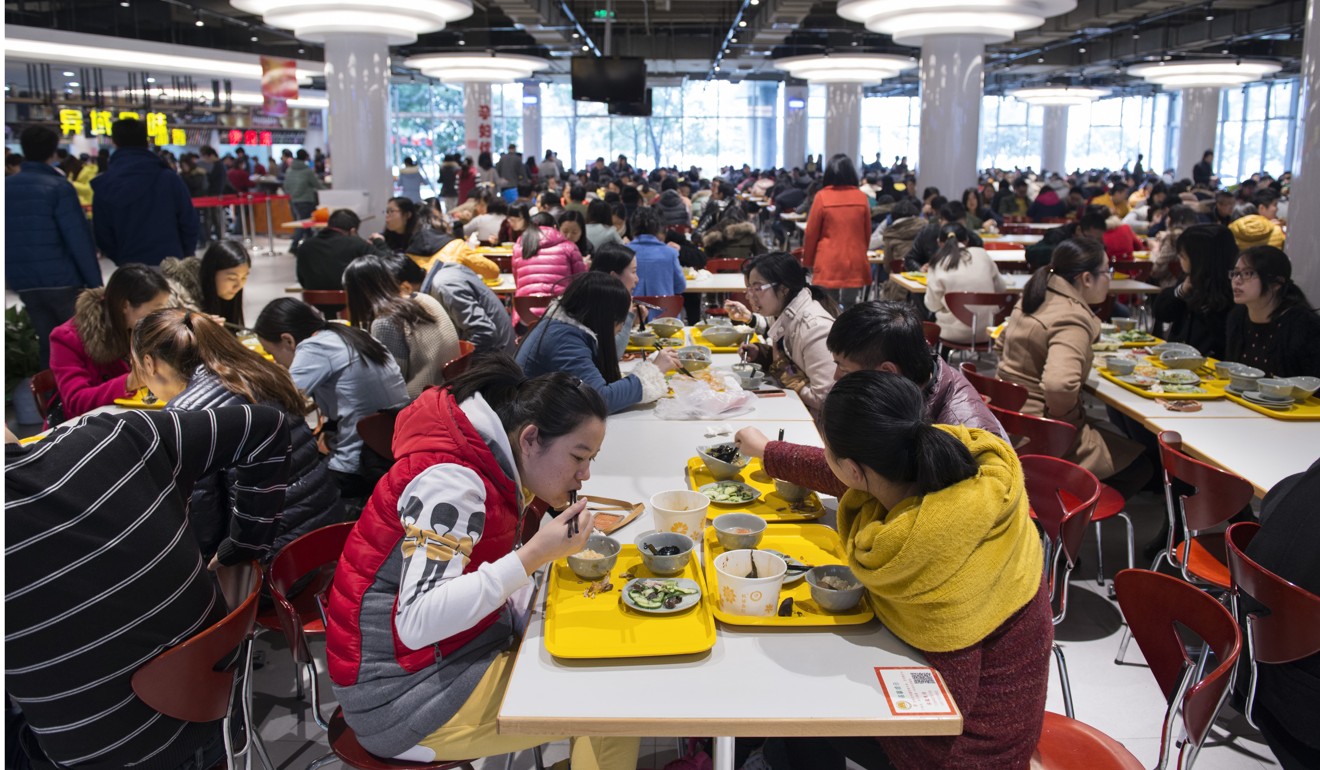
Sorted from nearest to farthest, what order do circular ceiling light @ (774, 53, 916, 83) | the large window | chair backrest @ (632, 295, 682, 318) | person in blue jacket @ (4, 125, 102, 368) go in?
1. person in blue jacket @ (4, 125, 102, 368)
2. chair backrest @ (632, 295, 682, 318)
3. circular ceiling light @ (774, 53, 916, 83)
4. the large window

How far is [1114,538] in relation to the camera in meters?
Result: 4.23

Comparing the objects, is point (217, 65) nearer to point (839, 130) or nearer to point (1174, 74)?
point (839, 130)

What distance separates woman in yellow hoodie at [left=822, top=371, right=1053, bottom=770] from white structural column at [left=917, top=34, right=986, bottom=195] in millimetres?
10171

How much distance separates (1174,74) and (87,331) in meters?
16.6

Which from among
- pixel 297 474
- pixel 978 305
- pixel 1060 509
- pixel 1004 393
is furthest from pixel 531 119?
pixel 1060 509

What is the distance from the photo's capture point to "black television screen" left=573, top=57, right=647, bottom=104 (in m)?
12.8

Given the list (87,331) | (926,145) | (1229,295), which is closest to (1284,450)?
(1229,295)

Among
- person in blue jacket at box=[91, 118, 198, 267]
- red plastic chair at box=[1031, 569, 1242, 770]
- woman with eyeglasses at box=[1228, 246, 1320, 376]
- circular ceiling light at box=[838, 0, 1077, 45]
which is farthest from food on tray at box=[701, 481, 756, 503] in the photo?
circular ceiling light at box=[838, 0, 1077, 45]

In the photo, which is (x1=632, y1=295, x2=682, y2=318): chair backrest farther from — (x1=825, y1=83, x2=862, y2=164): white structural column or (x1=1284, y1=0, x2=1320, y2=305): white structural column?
(x1=825, y1=83, x2=862, y2=164): white structural column

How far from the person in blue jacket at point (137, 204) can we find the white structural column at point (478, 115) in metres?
11.8

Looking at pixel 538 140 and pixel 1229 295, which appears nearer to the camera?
pixel 1229 295

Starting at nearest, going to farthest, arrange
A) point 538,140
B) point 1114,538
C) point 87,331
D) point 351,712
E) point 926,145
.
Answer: point 351,712
point 87,331
point 1114,538
point 926,145
point 538,140

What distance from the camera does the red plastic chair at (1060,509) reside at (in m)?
2.67

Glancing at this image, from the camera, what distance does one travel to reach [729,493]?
8.34 ft
